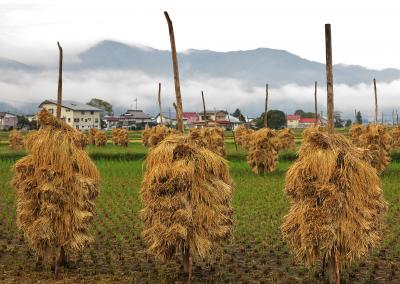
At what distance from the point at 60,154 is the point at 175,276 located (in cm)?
432

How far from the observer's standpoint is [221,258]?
53.2 feet

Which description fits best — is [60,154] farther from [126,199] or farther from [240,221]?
[126,199]

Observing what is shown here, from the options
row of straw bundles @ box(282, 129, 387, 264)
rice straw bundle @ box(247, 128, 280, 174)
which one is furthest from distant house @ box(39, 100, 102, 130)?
row of straw bundles @ box(282, 129, 387, 264)

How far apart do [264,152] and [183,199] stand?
1010 inches

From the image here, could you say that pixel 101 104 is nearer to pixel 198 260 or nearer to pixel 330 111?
pixel 198 260

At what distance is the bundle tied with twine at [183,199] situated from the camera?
44.9 ft

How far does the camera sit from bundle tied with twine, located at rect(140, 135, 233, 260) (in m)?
13.7

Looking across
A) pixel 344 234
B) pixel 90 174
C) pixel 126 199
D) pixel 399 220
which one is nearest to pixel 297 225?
pixel 344 234

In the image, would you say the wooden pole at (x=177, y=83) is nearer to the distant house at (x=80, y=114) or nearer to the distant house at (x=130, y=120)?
the distant house at (x=80, y=114)

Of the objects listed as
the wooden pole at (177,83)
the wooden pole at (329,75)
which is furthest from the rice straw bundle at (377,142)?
the wooden pole at (329,75)

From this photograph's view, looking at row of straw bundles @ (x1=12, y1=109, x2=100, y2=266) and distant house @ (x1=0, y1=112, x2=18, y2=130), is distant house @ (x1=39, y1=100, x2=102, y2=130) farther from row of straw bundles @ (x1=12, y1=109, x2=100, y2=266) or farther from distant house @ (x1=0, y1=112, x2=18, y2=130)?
row of straw bundles @ (x1=12, y1=109, x2=100, y2=266)

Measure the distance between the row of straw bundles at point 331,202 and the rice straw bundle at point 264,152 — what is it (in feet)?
83.3

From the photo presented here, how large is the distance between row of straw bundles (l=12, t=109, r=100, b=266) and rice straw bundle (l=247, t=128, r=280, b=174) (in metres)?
24.5

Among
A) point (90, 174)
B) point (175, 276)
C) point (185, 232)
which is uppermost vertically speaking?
point (90, 174)
